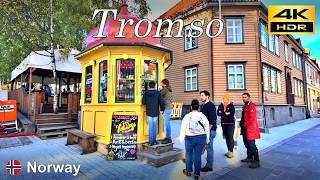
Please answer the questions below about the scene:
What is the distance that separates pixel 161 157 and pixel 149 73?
2.95 metres

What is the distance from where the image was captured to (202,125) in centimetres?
525

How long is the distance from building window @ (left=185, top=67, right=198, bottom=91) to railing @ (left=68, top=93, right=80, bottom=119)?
8219mm

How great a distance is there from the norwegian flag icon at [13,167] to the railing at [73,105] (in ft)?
19.7

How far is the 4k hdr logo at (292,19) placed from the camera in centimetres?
750

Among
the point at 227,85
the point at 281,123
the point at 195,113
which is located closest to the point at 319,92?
the point at 281,123

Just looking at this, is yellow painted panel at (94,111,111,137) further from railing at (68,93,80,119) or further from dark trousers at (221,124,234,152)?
railing at (68,93,80,119)

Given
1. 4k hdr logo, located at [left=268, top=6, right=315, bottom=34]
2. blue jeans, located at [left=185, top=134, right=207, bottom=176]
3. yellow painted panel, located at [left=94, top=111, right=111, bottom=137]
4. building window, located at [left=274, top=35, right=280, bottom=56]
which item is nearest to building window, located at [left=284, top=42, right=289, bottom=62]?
building window, located at [left=274, top=35, right=280, bottom=56]

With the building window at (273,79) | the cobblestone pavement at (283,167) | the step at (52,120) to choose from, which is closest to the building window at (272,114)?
the building window at (273,79)

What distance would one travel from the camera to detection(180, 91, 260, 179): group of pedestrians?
17.2 ft

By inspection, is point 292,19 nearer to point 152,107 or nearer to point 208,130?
point 208,130

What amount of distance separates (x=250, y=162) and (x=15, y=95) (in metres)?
17.1

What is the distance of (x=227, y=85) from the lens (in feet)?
51.8

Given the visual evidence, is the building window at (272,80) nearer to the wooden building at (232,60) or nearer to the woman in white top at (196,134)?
the wooden building at (232,60)

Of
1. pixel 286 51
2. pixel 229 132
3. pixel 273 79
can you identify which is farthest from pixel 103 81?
pixel 286 51
